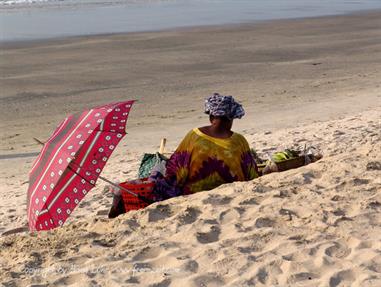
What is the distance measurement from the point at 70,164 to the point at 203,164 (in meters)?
0.99

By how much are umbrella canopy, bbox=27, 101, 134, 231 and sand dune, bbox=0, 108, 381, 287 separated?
0.58 feet

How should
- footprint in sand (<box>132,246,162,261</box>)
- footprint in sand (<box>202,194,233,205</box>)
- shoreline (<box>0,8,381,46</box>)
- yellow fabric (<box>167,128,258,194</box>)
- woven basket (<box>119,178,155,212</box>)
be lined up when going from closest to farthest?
footprint in sand (<box>132,246,162,261</box>) → footprint in sand (<box>202,194,233,205</box>) → yellow fabric (<box>167,128,258,194</box>) → woven basket (<box>119,178,155,212</box>) → shoreline (<box>0,8,381,46</box>)

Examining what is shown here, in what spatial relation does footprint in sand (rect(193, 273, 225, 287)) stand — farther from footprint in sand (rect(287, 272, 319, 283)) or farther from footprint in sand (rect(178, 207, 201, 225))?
footprint in sand (rect(178, 207, 201, 225))

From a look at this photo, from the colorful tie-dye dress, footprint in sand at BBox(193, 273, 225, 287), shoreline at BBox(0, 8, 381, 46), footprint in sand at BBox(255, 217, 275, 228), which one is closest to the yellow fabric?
the colorful tie-dye dress

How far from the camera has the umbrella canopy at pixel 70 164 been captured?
495cm

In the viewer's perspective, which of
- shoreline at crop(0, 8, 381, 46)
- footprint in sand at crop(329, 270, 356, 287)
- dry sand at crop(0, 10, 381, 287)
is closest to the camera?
footprint in sand at crop(329, 270, 356, 287)

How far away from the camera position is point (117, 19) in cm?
2605

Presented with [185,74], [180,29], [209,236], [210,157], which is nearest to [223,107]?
[210,157]

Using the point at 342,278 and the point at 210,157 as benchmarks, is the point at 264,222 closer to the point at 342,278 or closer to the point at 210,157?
the point at 210,157

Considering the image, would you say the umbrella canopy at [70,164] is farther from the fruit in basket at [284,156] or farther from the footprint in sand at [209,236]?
the fruit in basket at [284,156]

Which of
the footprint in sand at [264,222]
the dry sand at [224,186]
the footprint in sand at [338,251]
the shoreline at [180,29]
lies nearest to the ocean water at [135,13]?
the shoreline at [180,29]

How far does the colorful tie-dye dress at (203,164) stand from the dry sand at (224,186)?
18 centimetres

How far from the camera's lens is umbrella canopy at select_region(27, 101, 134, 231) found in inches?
195

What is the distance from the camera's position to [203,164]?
550 centimetres
